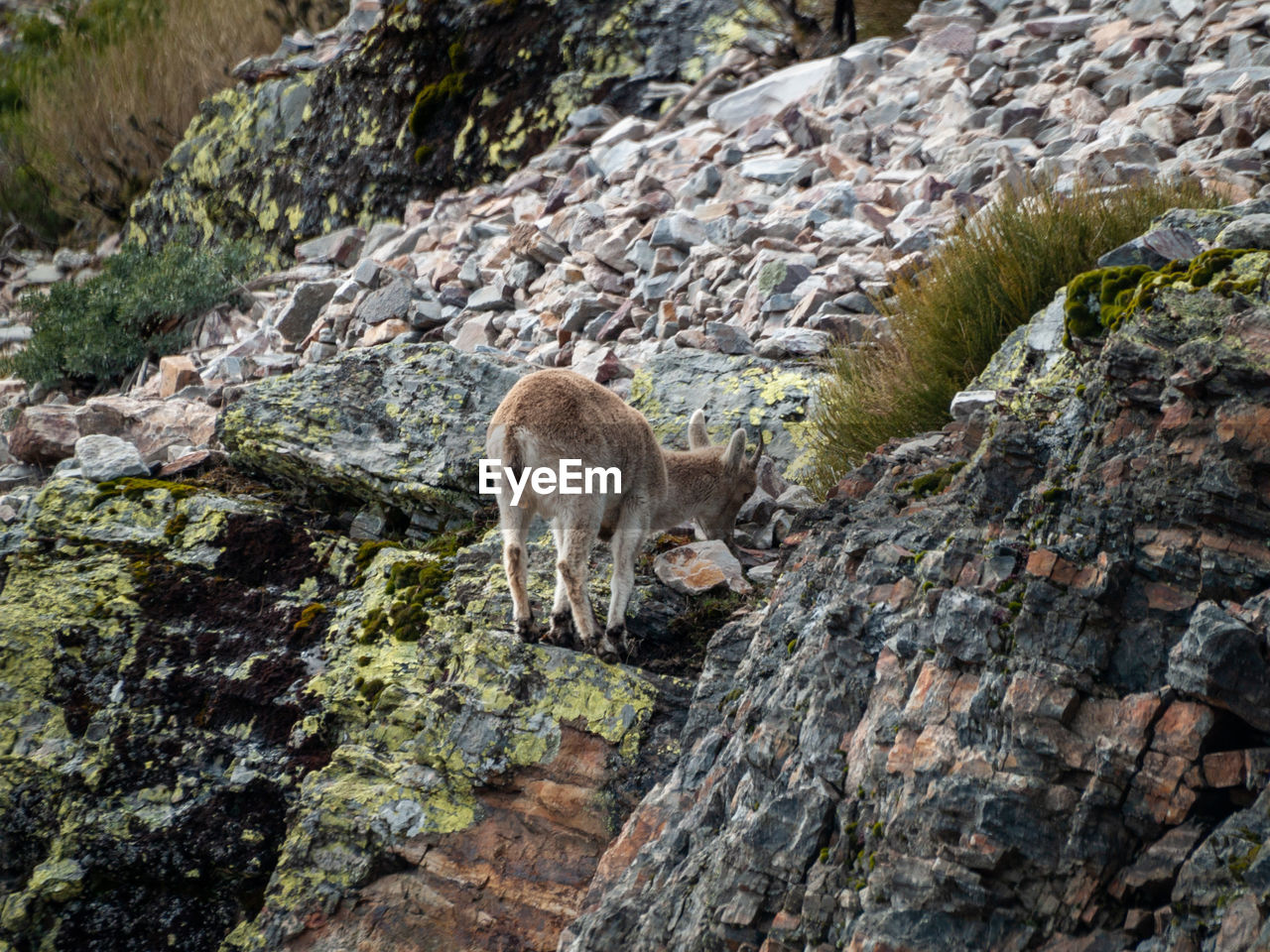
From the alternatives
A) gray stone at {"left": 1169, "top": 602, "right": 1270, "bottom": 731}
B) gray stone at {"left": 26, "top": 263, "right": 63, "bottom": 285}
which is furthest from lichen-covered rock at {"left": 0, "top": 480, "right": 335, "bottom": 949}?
gray stone at {"left": 26, "top": 263, "right": 63, "bottom": 285}

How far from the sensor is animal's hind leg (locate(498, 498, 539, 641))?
662 cm

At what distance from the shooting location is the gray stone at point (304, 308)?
14.7 m

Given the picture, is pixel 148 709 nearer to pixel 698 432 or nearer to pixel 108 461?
pixel 108 461

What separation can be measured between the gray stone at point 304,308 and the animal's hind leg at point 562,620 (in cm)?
898

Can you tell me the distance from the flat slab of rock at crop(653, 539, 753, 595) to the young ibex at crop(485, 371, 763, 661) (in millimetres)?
313

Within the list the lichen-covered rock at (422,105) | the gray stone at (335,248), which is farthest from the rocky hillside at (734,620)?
the lichen-covered rock at (422,105)

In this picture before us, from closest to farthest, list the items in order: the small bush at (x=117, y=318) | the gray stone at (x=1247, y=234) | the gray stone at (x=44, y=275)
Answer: the gray stone at (x=1247, y=234)
the small bush at (x=117, y=318)
the gray stone at (x=44, y=275)

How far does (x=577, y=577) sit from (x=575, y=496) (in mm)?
544

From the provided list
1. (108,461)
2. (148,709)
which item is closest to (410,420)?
(108,461)

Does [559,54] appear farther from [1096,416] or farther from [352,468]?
[1096,416]

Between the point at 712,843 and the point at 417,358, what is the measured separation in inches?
222

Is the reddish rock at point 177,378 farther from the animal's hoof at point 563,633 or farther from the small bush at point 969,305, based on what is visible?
the animal's hoof at point 563,633

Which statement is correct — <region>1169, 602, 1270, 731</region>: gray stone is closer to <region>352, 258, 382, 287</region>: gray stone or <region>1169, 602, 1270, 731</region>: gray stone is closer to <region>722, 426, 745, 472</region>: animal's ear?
<region>722, 426, 745, 472</region>: animal's ear

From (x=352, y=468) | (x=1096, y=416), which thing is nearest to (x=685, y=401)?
(x=352, y=468)
